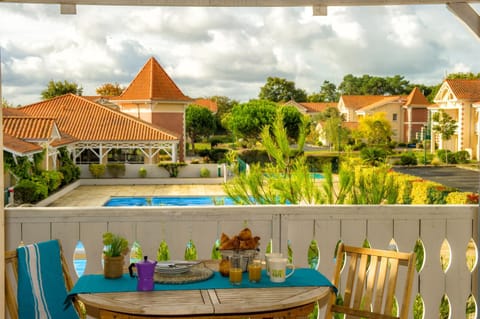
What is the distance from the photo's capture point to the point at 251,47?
6875cm

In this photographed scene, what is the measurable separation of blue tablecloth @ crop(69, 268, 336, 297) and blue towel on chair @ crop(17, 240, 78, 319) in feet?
0.71

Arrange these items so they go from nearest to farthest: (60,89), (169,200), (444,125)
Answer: (169,200)
(444,125)
(60,89)

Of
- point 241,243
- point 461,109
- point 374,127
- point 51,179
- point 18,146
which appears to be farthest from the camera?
point 374,127

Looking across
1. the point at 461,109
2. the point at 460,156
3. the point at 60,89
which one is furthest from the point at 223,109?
the point at 460,156

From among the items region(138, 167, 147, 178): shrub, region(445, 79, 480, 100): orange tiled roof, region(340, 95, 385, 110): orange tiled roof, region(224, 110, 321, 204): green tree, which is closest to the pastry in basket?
region(224, 110, 321, 204): green tree

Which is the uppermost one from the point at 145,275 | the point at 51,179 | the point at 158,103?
the point at 158,103

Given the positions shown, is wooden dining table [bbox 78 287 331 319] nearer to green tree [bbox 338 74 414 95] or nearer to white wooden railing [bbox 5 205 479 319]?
white wooden railing [bbox 5 205 479 319]

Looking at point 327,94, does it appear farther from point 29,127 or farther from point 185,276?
point 185,276

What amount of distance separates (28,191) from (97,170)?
7.24 meters

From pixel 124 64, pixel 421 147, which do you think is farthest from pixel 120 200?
pixel 124 64

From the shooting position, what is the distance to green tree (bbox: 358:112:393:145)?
4853cm

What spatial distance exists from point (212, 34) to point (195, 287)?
2905 inches

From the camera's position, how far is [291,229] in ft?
9.18

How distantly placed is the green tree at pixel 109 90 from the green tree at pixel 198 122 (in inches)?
342
